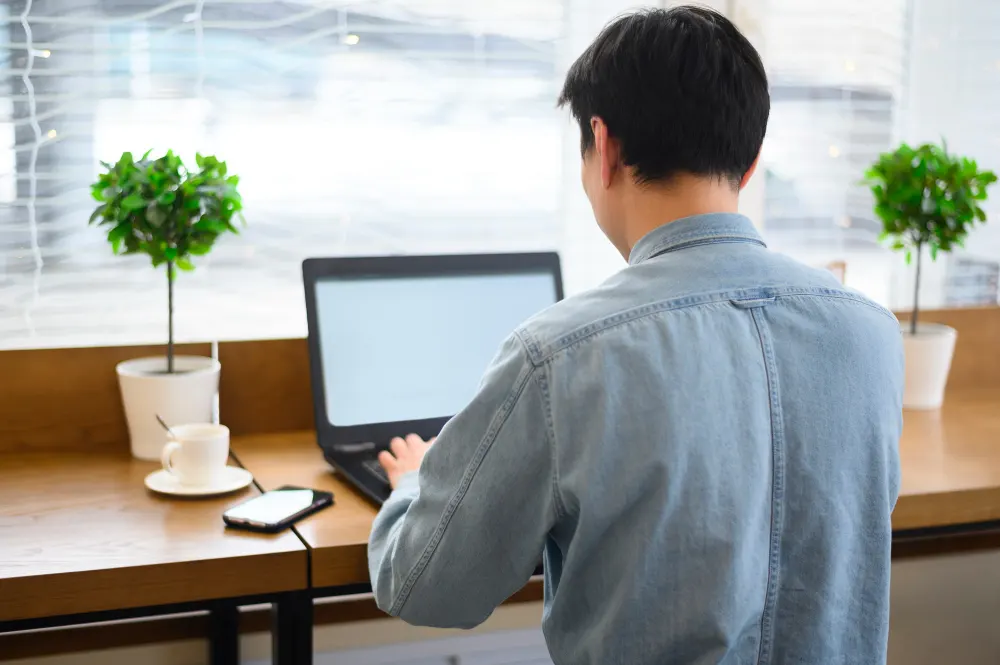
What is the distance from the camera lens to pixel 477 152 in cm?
211

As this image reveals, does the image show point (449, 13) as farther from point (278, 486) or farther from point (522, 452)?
point (522, 452)

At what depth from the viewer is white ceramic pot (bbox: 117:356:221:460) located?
1689mm

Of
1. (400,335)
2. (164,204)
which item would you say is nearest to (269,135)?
(164,204)

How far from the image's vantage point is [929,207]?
6.97 feet

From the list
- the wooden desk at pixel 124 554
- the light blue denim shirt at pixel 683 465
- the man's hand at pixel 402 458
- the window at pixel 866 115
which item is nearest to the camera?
the light blue denim shirt at pixel 683 465

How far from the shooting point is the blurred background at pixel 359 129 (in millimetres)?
1829

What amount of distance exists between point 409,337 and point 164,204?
44 cm

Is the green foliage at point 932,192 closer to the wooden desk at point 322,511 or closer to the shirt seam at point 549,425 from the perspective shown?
the wooden desk at point 322,511

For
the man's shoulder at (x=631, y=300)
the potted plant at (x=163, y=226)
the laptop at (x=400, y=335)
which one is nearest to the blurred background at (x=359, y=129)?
the potted plant at (x=163, y=226)

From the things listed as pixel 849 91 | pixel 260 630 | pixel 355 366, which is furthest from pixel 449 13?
pixel 260 630

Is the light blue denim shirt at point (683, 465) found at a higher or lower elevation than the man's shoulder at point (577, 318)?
lower

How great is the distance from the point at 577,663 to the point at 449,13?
4.59ft

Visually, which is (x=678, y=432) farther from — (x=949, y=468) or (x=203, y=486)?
(x=949, y=468)

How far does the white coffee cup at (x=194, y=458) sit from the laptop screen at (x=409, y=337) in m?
0.23
